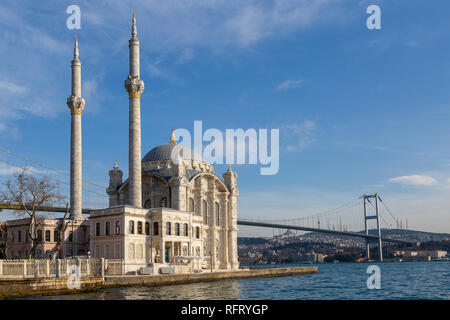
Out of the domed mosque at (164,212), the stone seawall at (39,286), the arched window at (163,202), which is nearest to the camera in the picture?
the stone seawall at (39,286)

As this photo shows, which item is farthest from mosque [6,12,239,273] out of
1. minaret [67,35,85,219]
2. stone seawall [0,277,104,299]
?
stone seawall [0,277,104,299]

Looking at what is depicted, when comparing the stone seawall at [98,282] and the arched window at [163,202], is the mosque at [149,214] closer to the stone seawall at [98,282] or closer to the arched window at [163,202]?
Result: the arched window at [163,202]

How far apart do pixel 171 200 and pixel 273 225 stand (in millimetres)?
47325

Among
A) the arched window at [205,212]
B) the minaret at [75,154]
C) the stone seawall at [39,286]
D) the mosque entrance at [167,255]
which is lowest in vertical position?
the stone seawall at [39,286]

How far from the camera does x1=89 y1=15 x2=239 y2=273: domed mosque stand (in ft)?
138

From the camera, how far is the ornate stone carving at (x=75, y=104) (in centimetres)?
4941

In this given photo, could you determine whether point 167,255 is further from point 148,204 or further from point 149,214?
point 148,204

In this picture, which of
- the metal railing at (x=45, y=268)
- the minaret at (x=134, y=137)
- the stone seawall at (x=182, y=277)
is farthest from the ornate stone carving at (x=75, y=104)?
the metal railing at (x=45, y=268)

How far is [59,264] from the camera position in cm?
2919

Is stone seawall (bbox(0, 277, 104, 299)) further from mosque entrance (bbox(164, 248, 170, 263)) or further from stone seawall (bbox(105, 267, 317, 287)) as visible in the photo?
mosque entrance (bbox(164, 248, 170, 263))

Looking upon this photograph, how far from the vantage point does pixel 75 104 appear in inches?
1945

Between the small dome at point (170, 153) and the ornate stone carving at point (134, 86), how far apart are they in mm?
11783
